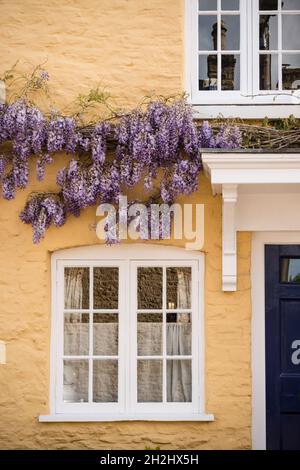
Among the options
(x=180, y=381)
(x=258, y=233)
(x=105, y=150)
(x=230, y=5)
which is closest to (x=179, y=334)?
(x=180, y=381)

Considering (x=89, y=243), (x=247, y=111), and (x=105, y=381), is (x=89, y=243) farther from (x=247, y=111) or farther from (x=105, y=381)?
(x=247, y=111)

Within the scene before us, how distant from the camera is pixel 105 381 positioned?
26.1ft

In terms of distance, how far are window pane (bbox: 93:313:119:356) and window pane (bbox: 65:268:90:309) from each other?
0.18m

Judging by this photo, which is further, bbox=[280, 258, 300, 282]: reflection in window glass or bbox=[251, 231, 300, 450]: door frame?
bbox=[280, 258, 300, 282]: reflection in window glass

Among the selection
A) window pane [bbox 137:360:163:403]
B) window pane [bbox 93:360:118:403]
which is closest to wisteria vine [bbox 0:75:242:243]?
window pane [bbox 93:360:118:403]

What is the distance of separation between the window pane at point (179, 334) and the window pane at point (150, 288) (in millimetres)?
181

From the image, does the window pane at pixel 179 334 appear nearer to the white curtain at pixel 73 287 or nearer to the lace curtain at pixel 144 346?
the lace curtain at pixel 144 346

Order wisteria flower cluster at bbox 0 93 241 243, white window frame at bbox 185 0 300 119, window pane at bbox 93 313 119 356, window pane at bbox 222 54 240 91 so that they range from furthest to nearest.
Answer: window pane at bbox 222 54 240 91, white window frame at bbox 185 0 300 119, window pane at bbox 93 313 119 356, wisteria flower cluster at bbox 0 93 241 243

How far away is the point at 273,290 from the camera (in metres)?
7.94

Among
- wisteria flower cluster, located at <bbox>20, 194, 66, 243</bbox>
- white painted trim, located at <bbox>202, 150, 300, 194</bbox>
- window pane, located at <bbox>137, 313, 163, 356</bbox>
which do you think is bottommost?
window pane, located at <bbox>137, 313, 163, 356</bbox>

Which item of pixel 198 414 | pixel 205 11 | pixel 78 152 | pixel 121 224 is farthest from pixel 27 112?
pixel 198 414

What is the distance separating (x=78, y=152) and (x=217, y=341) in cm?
211

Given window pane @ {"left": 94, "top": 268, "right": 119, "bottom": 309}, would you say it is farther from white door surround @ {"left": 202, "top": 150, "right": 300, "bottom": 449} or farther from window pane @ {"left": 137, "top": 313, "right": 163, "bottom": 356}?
white door surround @ {"left": 202, "top": 150, "right": 300, "bottom": 449}

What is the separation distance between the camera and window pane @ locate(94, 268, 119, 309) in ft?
26.2
